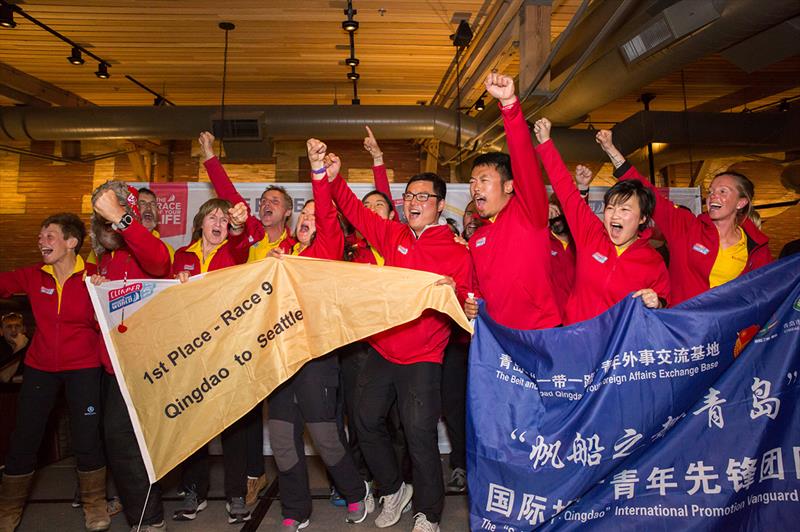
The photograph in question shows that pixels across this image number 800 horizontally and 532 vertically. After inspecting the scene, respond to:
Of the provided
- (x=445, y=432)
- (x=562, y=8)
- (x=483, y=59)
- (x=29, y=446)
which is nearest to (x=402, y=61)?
(x=483, y=59)

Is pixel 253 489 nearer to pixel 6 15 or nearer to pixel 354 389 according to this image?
pixel 354 389

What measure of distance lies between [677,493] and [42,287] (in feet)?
11.4

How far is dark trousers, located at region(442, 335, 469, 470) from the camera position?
399cm

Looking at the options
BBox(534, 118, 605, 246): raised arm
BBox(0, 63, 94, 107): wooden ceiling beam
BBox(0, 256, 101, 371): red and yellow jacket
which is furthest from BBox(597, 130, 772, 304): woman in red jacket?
BBox(0, 63, 94, 107): wooden ceiling beam

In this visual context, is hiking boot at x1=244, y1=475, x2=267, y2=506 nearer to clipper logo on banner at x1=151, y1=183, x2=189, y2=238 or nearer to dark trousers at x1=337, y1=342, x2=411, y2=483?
dark trousers at x1=337, y1=342, x2=411, y2=483

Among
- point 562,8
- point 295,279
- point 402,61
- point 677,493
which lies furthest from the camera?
point 402,61

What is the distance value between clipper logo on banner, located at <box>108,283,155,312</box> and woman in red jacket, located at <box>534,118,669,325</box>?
2.14 m

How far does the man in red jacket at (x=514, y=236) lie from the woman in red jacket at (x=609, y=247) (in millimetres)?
146

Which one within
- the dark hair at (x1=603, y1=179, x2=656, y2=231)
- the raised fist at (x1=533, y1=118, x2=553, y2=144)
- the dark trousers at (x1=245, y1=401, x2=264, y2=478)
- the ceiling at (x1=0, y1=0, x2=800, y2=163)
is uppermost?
the ceiling at (x1=0, y1=0, x2=800, y2=163)

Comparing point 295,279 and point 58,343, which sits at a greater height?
point 295,279

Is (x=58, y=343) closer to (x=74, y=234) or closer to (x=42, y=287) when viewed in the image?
(x=42, y=287)

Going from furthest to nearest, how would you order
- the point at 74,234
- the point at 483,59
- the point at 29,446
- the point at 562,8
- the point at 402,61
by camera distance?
the point at 402,61
the point at 483,59
the point at 562,8
the point at 74,234
the point at 29,446

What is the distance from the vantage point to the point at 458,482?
3.93 meters

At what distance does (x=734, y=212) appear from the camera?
331 cm
